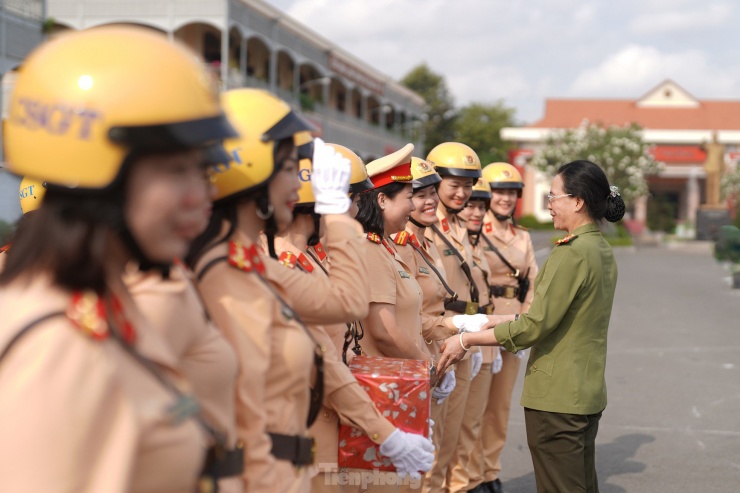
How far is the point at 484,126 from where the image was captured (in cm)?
8031

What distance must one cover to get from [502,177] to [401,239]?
310 cm

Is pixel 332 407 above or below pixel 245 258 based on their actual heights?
below

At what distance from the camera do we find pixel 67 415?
1.49m

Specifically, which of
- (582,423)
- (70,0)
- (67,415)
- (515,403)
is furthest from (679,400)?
(70,0)

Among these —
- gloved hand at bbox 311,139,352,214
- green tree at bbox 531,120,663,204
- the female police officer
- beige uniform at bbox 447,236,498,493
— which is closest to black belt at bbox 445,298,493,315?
beige uniform at bbox 447,236,498,493

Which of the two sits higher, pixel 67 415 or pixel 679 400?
pixel 67 415

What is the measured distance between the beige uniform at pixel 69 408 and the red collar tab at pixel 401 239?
3.61m

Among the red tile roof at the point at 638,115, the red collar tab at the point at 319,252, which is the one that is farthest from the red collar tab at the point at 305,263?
the red tile roof at the point at 638,115

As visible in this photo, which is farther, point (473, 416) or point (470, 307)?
point (473, 416)

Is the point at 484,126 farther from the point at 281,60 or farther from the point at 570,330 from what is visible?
the point at 570,330

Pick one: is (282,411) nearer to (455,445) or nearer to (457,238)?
(455,445)

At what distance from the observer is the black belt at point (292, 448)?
8.71 ft

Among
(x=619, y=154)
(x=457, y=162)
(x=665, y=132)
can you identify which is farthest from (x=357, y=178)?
(x=665, y=132)

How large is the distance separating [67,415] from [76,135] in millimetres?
493
